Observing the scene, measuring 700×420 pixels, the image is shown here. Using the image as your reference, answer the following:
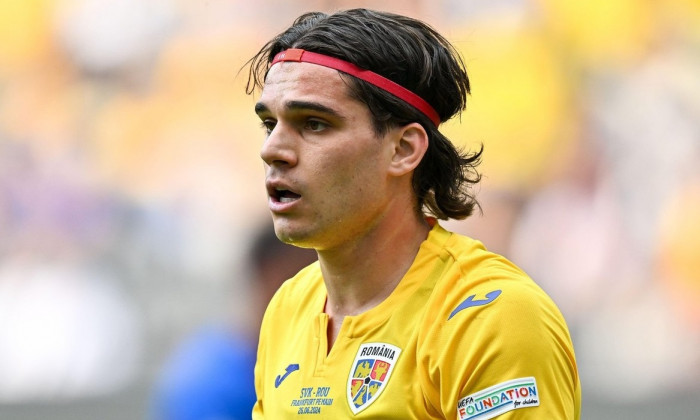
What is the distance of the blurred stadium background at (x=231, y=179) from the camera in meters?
6.36

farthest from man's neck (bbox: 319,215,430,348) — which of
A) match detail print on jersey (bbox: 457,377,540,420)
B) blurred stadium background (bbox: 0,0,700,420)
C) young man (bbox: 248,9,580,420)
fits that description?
blurred stadium background (bbox: 0,0,700,420)

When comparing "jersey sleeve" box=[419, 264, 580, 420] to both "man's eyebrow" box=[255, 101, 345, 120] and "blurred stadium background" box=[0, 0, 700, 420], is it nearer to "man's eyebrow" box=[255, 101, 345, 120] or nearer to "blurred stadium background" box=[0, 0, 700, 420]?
"man's eyebrow" box=[255, 101, 345, 120]

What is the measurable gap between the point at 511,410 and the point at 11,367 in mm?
4881

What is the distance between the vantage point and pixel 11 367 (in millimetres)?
6379

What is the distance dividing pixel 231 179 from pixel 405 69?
4024 millimetres

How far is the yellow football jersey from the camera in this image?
7.44ft

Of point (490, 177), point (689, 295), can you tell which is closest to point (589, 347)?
point (689, 295)

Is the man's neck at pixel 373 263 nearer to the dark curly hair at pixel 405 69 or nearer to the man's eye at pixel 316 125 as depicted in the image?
the dark curly hair at pixel 405 69

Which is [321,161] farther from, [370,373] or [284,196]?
[370,373]

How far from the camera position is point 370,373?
250 centimetres

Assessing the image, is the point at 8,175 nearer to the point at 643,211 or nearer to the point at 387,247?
the point at 643,211

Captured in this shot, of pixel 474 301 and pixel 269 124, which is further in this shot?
pixel 269 124

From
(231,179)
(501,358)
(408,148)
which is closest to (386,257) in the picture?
(408,148)

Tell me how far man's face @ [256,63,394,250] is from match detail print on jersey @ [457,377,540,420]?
644mm
